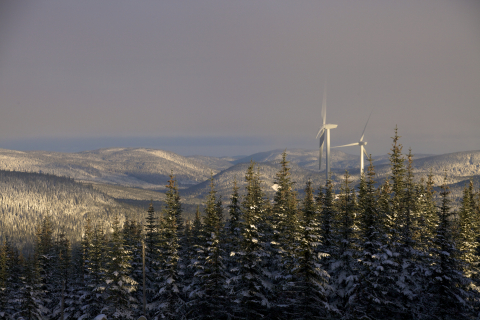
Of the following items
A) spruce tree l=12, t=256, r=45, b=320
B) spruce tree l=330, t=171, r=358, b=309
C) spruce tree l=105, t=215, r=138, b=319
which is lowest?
spruce tree l=12, t=256, r=45, b=320

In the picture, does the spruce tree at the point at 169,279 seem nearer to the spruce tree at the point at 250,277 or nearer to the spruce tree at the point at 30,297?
the spruce tree at the point at 250,277

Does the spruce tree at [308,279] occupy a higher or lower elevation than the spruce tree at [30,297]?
higher

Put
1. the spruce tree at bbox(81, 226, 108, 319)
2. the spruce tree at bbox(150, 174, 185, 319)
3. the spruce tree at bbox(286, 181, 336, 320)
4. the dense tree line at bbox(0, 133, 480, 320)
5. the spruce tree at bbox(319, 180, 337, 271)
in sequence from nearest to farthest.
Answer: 1. the spruce tree at bbox(286, 181, 336, 320)
2. the dense tree line at bbox(0, 133, 480, 320)
3. the spruce tree at bbox(319, 180, 337, 271)
4. the spruce tree at bbox(150, 174, 185, 319)
5. the spruce tree at bbox(81, 226, 108, 319)

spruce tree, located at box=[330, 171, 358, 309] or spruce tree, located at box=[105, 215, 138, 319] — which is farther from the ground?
spruce tree, located at box=[330, 171, 358, 309]

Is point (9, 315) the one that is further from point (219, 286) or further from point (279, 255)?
point (279, 255)

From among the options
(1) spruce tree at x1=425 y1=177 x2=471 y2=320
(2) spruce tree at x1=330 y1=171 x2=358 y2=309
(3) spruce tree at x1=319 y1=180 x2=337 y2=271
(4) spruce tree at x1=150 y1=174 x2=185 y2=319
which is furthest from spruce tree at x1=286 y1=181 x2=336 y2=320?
(4) spruce tree at x1=150 y1=174 x2=185 y2=319

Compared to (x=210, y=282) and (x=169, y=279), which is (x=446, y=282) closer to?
(x=210, y=282)

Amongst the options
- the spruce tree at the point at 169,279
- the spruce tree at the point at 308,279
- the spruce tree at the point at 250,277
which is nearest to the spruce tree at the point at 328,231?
the spruce tree at the point at 308,279

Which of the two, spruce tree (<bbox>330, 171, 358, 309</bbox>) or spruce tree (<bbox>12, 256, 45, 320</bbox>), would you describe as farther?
spruce tree (<bbox>12, 256, 45, 320</bbox>)

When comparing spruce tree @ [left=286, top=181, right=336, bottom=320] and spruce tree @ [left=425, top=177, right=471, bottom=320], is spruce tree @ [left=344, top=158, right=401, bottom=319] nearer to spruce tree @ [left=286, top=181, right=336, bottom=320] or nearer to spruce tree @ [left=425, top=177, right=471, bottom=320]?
spruce tree @ [left=286, top=181, right=336, bottom=320]

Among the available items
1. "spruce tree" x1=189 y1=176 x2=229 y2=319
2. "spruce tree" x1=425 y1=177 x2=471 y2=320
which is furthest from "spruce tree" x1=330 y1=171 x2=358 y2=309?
"spruce tree" x1=189 y1=176 x2=229 y2=319

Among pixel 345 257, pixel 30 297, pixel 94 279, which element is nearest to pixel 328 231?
pixel 345 257

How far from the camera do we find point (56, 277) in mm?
63219

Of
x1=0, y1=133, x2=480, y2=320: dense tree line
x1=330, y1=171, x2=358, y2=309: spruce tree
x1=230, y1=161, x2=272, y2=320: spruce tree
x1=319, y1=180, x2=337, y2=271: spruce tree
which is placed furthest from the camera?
x1=319, y1=180, x2=337, y2=271: spruce tree
